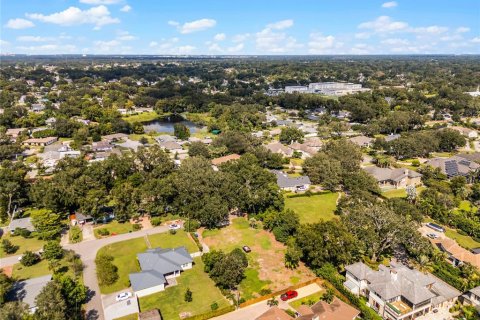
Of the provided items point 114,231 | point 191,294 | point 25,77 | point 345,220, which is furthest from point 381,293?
point 25,77

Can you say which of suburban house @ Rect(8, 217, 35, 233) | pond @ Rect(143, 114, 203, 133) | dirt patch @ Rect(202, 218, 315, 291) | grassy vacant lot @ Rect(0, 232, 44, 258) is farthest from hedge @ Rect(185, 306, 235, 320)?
pond @ Rect(143, 114, 203, 133)

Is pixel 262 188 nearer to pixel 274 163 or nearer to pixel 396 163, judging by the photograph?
pixel 274 163

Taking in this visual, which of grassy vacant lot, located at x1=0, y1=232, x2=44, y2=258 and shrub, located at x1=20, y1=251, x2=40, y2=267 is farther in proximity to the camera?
grassy vacant lot, located at x1=0, y1=232, x2=44, y2=258

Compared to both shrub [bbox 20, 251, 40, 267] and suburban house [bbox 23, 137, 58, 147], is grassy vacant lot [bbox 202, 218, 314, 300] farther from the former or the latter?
suburban house [bbox 23, 137, 58, 147]

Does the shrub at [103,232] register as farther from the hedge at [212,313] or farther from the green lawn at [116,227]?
the hedge at [212,313]

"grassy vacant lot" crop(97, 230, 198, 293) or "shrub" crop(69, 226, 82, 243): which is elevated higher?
"shrub" crop(69, 226, 82, 243)

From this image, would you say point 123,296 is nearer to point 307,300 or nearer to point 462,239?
point 307,300
